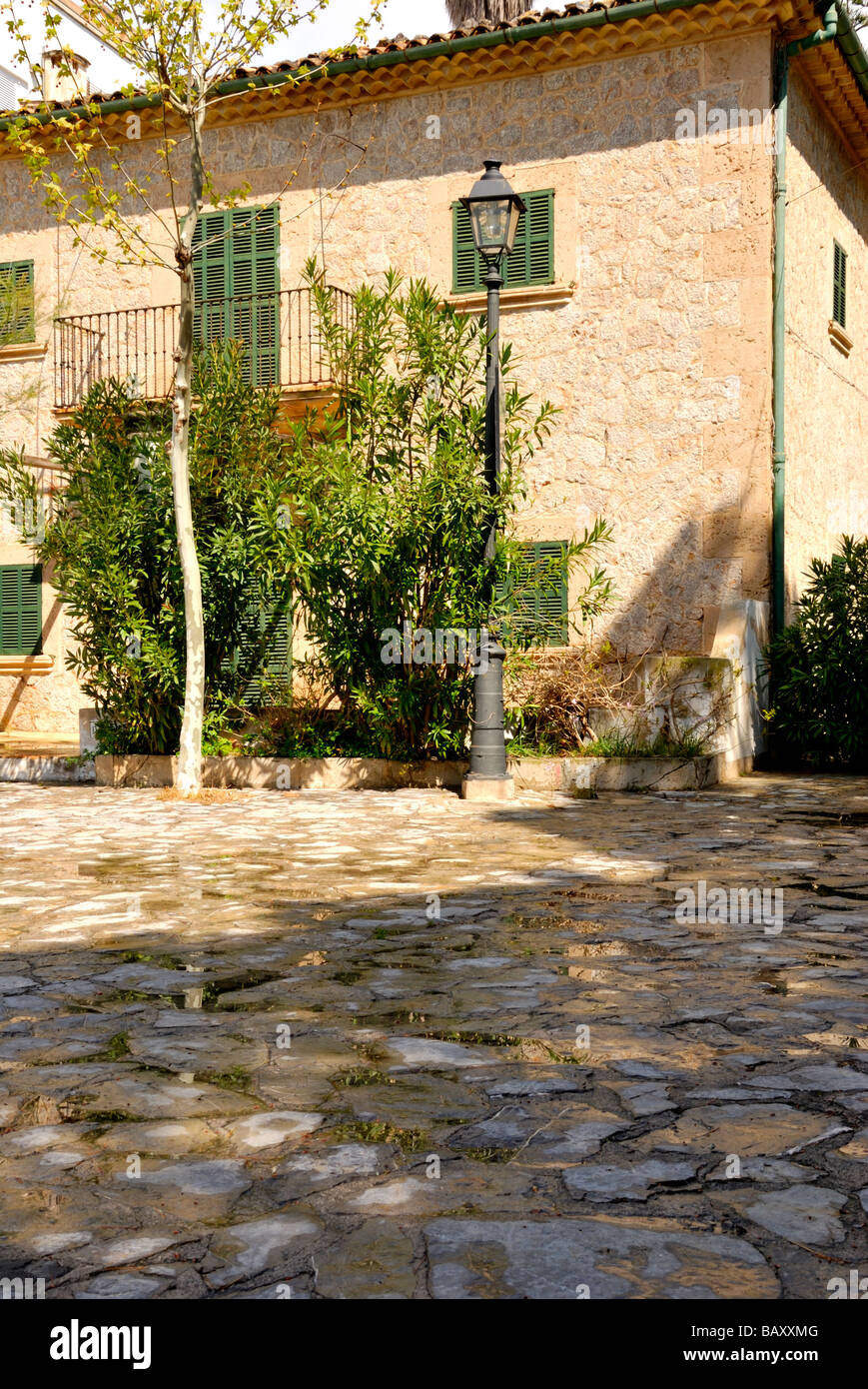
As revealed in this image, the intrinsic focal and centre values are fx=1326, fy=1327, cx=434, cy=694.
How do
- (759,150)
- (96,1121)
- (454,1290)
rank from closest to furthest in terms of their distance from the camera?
(454,1290) → (96,1121) → (759,150)

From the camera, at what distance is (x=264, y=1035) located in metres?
3.60

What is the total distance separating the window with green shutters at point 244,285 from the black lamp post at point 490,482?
16.5 feet

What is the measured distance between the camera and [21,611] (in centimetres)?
1609

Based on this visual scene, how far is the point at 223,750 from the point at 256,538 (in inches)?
74.3

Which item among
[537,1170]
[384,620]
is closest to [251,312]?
[384,620]

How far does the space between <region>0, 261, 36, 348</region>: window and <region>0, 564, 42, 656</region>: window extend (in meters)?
2.71

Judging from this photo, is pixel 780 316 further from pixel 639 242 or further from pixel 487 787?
pixel 487 787

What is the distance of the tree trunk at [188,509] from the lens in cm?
975

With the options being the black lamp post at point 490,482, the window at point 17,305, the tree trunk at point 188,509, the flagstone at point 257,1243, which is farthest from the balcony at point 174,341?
the flagstone at point 257,1243

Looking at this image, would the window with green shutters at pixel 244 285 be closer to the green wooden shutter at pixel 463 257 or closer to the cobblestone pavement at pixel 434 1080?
the green wooden shutter at pixel 463 257

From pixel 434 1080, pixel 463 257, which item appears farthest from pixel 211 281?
pixel 434 1080

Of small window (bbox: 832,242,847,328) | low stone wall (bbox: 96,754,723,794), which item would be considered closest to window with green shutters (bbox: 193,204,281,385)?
low stone wall (bbox: 96,754,723,794)

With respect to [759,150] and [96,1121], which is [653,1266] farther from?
[759,150]

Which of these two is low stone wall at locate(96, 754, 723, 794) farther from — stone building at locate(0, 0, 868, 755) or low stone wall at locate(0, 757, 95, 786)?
low stone wall at locate(0, 757, 95, 786)
